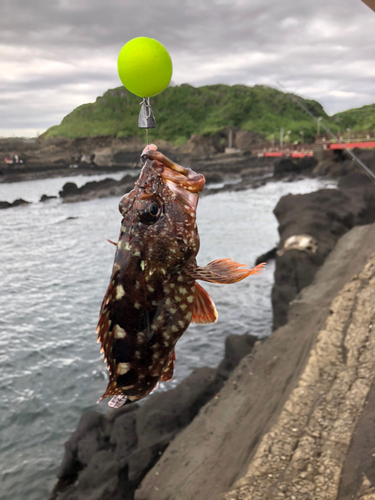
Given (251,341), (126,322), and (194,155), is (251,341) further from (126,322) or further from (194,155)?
(194,155)

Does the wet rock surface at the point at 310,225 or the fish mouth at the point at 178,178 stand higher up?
the fish mouth at the point at 178,178

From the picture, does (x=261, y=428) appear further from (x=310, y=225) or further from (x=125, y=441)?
(x=310, y=225)

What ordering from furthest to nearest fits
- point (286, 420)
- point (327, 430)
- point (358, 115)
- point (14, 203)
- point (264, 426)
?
point (14, 203)
point (358, 115)
point (264, 426)
point (286, 420)
point (327, 430)

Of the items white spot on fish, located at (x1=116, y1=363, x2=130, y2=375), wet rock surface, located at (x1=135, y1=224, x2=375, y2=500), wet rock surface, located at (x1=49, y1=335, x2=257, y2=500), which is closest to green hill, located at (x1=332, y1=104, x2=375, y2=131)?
wet rock surface, located at (x1=135, y1=224, x2=375, y2=500)

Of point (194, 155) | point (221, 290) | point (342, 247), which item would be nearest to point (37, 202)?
point (221, 290)

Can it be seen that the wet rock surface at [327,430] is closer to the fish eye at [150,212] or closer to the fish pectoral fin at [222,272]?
the fish pectoral fin at [222,272]

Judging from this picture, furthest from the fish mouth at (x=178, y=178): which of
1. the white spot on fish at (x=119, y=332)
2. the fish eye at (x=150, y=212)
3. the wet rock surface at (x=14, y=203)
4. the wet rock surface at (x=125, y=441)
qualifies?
the wet rock surface at (x=14, y=203)

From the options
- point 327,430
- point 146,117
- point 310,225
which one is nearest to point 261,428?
point 327,430
